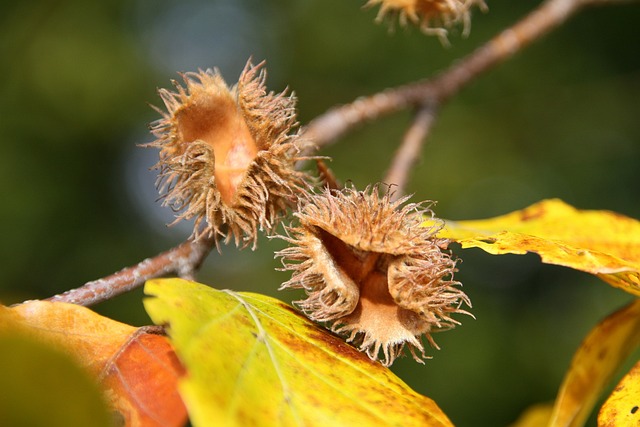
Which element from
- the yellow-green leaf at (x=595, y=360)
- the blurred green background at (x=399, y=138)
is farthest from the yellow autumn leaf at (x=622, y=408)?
the blurred green background at (x=399, y=138)

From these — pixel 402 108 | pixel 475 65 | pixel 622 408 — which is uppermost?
pixel 475 65

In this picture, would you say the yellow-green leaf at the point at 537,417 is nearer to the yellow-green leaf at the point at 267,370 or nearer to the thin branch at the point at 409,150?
the thin branch at the point at 409,150

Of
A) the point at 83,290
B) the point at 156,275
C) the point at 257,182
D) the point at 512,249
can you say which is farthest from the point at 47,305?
the point at 512,249

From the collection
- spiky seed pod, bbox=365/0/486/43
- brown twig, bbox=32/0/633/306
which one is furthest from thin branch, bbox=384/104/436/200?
spiky seed pod, bbox=365/0/486/43

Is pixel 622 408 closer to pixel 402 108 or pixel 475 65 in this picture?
pixel 402 108

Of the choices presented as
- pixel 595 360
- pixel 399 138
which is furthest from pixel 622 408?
pixel 399 138
